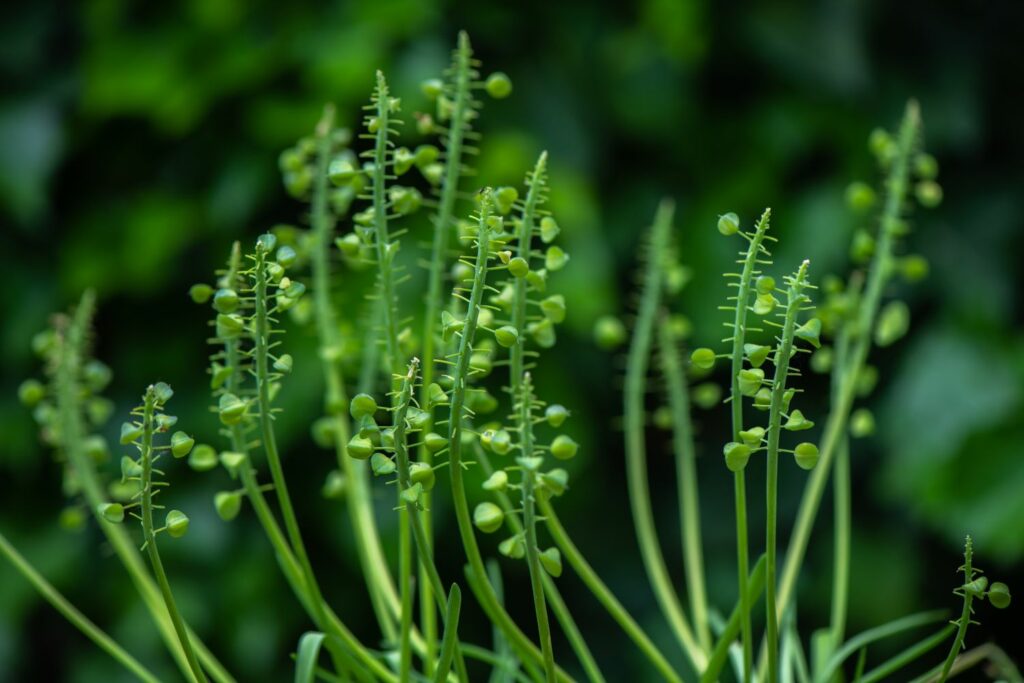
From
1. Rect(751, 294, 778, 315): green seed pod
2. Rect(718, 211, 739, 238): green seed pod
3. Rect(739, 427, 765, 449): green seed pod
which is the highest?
Rect(718, 211, 739, 238): green seed pod

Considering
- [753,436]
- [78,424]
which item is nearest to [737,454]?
[753,436]

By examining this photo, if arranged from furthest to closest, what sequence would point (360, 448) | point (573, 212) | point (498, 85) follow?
point (573, 212)
point (498, 85)
point (360, 448)

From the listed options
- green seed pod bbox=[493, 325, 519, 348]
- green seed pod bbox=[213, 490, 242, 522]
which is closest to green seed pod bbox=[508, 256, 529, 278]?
green seed pod bbox=[493, 325, 519, 348]

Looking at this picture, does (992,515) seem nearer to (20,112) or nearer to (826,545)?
(826,545)

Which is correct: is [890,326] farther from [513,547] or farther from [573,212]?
[573,212]

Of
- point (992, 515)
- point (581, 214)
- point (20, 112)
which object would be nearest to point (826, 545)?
point (992, 515)

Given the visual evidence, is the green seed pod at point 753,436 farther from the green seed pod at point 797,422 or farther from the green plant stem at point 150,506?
the green plant stem at point 150,506

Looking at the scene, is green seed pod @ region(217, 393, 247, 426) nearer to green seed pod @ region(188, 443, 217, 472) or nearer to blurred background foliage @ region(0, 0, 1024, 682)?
green seed pod @ region(188, 443, 217, 472)
